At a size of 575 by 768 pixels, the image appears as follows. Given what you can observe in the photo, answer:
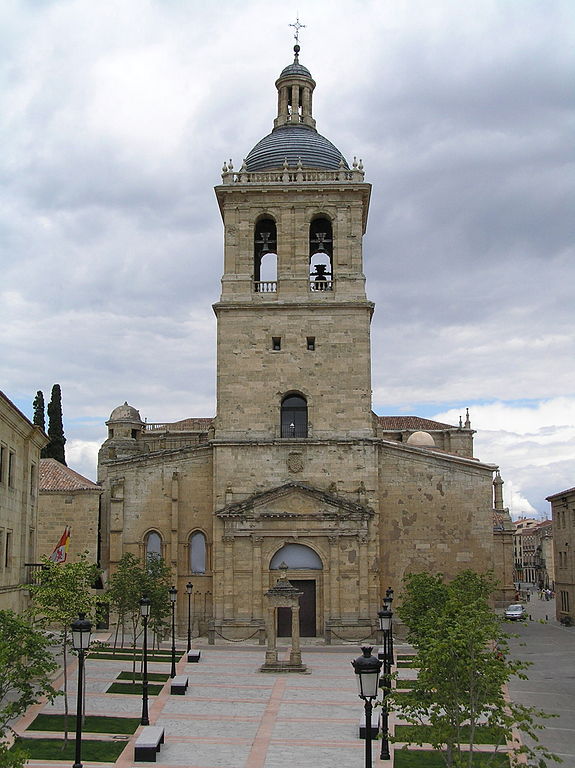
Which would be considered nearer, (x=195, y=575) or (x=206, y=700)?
(x=206, y=700)

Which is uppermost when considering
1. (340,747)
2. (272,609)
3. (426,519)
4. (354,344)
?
(354,344)

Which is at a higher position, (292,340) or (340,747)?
(292,340)

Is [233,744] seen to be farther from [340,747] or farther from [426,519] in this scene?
[426,519]

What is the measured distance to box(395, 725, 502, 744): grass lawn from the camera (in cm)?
1552

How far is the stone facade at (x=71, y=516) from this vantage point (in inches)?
1935

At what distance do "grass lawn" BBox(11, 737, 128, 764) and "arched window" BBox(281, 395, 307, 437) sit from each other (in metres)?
23.2

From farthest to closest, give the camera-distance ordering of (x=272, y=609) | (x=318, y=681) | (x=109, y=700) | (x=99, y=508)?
1. (x=99, y=508)
2. (x=272, y=609)
3. (x=318, y=681)
4. (x=109, y=700)

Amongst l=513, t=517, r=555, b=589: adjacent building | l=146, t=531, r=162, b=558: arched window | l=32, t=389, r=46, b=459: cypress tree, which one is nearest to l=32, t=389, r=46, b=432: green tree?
l=32, t=389, r=46, b=459: cypress tree

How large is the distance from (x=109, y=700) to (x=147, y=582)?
802cm

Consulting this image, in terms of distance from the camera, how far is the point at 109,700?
2955cm

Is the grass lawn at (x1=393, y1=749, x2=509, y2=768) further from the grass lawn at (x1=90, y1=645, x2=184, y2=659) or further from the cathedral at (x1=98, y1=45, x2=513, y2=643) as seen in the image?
the cathedral at (x1=98, y1=45, x2=513, y2=643)

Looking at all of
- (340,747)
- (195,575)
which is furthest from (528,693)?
(195,575)

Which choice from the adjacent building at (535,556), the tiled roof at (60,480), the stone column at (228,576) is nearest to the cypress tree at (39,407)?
the tiled roof at (60,480)

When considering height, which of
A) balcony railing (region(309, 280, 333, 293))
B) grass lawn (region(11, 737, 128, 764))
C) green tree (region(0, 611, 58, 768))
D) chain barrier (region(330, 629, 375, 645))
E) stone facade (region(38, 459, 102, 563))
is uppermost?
balcony railing (region(309, 280, 333, 293))
